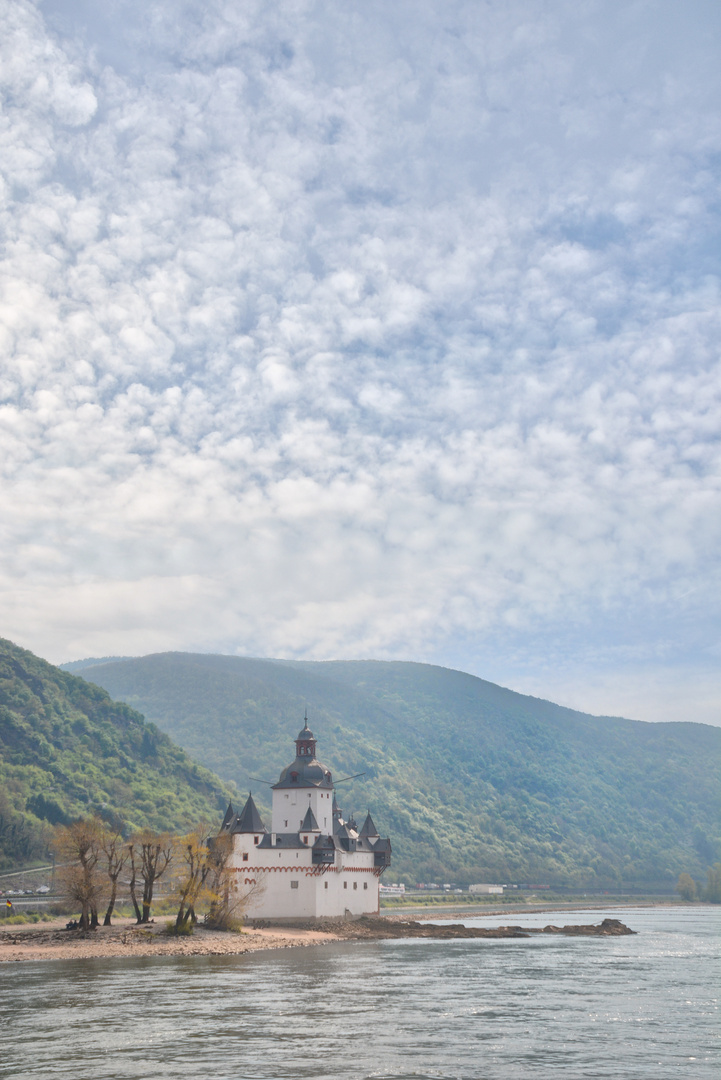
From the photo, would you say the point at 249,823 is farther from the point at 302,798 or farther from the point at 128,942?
the point at 128,942

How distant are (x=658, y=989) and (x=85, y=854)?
55043mm

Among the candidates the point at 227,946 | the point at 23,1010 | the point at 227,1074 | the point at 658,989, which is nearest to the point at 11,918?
the point at 227,946

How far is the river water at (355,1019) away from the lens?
39.5 metres

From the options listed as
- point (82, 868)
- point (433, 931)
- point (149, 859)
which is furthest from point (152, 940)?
point (433, 931)

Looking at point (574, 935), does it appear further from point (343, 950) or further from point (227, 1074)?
point (227, 1074)

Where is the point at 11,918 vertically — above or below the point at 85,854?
below

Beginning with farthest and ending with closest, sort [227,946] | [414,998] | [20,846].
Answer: [20,846], [227,946], [414,998]

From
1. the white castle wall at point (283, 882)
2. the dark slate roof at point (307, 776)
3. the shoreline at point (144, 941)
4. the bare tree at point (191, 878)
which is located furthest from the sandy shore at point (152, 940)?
the dark slate roof at point (307, 776)

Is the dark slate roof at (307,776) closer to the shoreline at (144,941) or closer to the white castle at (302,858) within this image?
the white castle at (302,858)

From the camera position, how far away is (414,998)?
59719 millimetres

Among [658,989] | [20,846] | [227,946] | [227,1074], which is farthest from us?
[20,846]

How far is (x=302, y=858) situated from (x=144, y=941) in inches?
1262

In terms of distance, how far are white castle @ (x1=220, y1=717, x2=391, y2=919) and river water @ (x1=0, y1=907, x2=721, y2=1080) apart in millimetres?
31645

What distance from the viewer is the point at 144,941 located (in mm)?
90438
